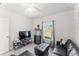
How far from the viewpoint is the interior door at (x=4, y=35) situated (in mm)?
1763

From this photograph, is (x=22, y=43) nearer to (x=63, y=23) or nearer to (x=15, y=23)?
(x=15, y=23)

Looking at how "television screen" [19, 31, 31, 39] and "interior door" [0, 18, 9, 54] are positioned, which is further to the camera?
"television screen" [19, 31, 31, 39]

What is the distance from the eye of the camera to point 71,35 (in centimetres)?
178

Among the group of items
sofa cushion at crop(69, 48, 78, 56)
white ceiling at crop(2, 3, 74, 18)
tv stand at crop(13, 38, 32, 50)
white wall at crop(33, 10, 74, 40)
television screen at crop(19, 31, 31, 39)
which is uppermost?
white ceiling at crop(2, 3, 74, 18)

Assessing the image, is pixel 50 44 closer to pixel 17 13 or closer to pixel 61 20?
pixel 61 20

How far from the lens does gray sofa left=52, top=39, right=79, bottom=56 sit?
174cm

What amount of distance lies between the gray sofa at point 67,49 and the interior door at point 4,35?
94 cm

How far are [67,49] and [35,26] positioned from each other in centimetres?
78

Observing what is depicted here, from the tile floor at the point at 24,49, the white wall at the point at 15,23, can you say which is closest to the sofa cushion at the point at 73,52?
the tile floor at the point at 24,49

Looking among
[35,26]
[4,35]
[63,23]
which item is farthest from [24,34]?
[63,23]

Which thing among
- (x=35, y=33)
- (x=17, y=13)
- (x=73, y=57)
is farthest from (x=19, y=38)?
(x=73, y=57)

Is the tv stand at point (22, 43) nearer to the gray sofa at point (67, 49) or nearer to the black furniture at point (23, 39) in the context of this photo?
the black furniture at point (23, 39)

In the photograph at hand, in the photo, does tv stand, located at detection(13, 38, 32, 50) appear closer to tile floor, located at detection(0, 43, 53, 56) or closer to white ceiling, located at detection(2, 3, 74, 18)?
tile floor, located at detection(0, 43, 53, 56)

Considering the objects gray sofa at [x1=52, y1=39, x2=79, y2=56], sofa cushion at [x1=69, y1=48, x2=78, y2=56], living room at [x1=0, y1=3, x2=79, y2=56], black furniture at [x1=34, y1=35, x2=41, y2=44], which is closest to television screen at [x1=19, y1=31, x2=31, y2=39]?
living room at [x1=0, y1=3, x2=79, y2=56]
